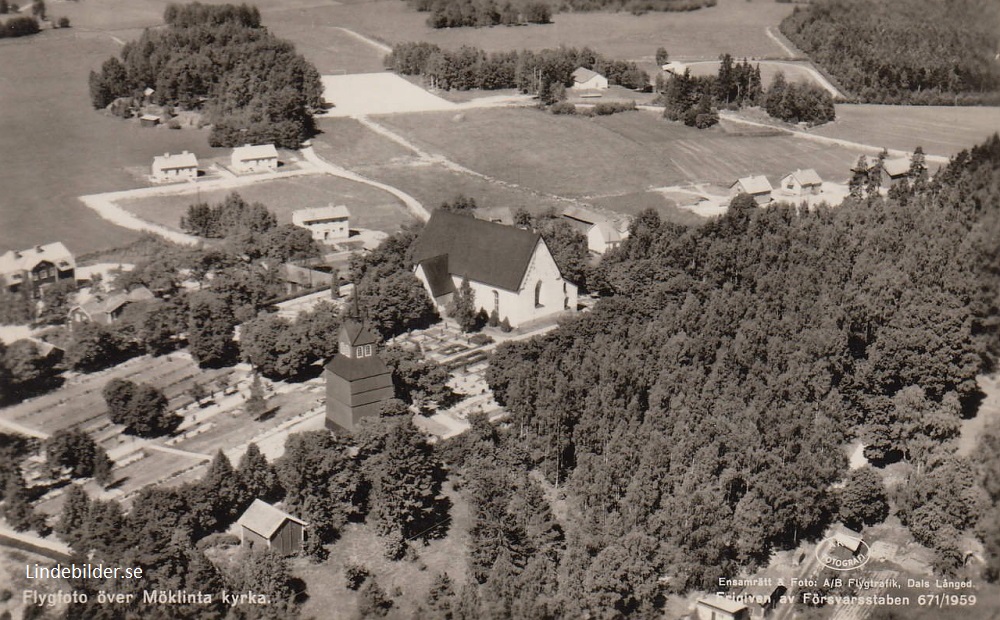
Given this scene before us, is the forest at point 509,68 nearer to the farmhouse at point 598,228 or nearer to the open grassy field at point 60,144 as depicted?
the open grassy field at point 60,144

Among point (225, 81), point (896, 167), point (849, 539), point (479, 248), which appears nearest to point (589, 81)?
point (896, 167)

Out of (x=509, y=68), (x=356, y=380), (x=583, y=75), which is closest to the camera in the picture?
(x=356, y=380)

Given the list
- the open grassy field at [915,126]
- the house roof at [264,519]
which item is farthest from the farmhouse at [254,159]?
the house roof at [264,519]

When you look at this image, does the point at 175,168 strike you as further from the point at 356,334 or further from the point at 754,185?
the point at 356,334

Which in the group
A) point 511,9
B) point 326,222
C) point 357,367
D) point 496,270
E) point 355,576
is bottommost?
point 355,576

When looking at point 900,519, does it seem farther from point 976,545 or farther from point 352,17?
point 352,17

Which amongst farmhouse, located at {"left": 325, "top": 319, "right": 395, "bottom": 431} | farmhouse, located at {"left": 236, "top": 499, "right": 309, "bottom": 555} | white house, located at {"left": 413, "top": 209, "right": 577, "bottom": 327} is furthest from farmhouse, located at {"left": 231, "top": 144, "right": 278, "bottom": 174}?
farmhouse, located at {"left": 236, "top": 499, "right": 309, "bottom": 555}

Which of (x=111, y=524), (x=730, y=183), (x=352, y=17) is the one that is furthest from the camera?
(x=352, y=17)

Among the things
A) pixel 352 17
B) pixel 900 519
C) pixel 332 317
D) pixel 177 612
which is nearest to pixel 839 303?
pixel 900 519
